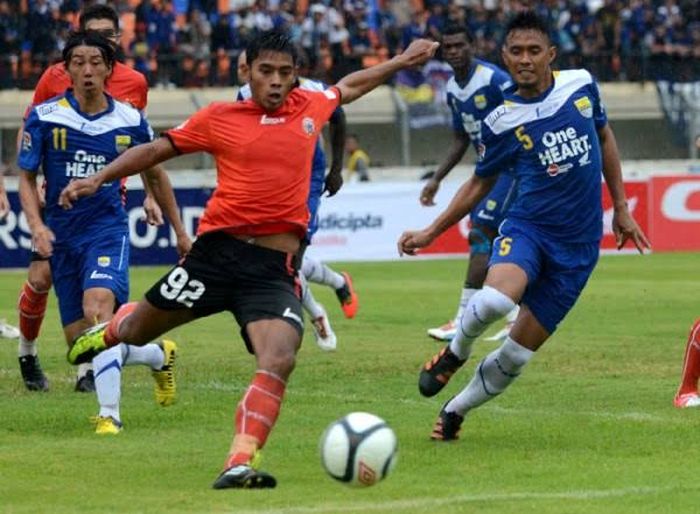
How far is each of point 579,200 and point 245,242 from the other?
2.21 meters

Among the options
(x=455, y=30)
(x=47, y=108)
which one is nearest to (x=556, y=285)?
(x=47, y=108)

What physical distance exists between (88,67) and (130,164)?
2.45 m

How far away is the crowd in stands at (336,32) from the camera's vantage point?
111 feet

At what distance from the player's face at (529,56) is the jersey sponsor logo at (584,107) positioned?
0.24 metres

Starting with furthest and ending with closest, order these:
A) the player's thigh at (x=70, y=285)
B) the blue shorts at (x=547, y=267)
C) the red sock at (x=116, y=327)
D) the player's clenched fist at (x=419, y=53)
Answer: the player's thigh at (x=70, y=285)
the blue shorts at (x=547, y=267)
the player's clenched fist at (x=419, y=53)
the red sock at (x=116, y=327)

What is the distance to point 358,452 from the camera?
765cm

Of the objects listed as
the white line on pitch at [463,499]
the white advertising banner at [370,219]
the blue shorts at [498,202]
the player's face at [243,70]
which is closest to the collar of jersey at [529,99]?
the player's face at [243,70]

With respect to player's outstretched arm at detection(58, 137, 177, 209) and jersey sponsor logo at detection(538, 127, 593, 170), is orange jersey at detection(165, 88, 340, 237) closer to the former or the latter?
player's outstretched arm at detection(58, 137, 177, 209)

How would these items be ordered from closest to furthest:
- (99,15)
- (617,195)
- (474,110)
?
(617,195) < (99,15) < (474,110)

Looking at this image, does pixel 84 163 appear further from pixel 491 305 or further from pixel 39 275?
pixel 491 305

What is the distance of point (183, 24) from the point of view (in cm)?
3603

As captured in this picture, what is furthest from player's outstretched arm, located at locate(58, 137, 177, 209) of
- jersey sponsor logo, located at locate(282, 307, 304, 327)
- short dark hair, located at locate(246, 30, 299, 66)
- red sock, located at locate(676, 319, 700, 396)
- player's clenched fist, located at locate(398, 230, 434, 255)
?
red sock, located at locate(676, 319, 700, 396)

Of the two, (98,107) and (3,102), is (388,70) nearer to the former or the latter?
(98,107)

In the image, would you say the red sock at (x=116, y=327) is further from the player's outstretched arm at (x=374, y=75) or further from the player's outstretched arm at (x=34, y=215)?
the player's outstretched arm at (x=374, y=75)
